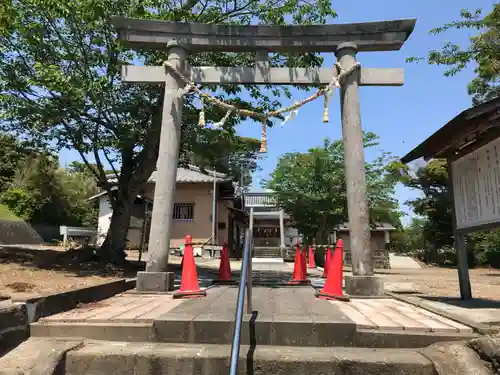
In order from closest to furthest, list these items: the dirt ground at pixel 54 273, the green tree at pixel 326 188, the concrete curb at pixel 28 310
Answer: the concrete curb at pixel 28 310 < the dirt ground at pixel 54 273 < the green tree at pixel 326 188

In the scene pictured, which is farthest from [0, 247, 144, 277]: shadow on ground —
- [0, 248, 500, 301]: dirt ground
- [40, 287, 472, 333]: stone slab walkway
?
[40, 287, 472, 333]: stone slab walkway

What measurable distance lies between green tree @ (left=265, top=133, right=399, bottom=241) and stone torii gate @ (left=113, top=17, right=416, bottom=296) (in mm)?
12144

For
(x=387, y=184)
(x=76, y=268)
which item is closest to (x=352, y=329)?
(x=76, y=268)

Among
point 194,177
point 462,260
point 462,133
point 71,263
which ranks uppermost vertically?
point 194,177

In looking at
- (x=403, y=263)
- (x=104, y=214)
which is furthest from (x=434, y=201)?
(x=104, y=214)

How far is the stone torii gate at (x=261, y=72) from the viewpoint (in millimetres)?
6590

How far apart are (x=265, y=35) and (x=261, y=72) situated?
0.68 metres

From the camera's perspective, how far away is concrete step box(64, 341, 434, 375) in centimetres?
327

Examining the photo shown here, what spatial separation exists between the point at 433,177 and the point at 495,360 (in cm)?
2766

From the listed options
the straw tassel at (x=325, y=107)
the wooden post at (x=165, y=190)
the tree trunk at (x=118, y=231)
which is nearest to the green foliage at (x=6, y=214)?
the tree trunk at (x=118, y=231)

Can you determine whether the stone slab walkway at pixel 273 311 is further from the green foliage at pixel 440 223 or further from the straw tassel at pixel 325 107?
the green foliage at pixel 440 223

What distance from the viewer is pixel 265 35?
7.27 m

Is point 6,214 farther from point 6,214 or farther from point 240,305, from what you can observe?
point 240,305

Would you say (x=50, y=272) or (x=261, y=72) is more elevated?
(x=261, y=72)
